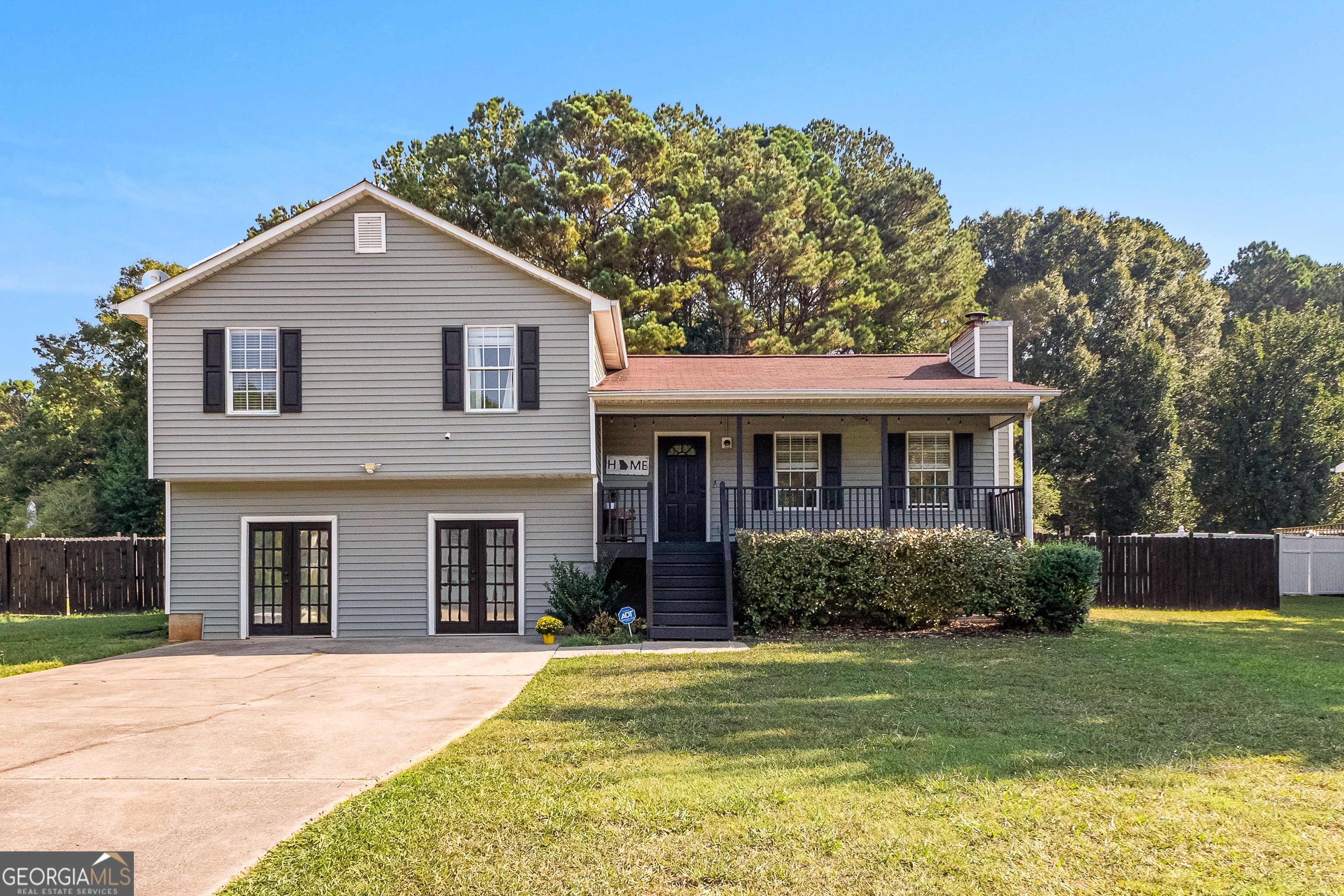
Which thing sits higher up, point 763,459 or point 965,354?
point 965,354

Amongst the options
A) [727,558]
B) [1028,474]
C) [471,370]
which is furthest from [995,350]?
[471,370]

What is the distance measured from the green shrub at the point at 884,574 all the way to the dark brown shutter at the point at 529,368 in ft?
13.2

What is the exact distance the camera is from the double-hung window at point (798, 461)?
48.8 ft

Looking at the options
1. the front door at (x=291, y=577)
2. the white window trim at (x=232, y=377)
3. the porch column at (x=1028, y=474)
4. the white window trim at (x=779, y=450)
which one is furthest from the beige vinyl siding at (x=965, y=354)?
the white window trim at (x=232, y=377)

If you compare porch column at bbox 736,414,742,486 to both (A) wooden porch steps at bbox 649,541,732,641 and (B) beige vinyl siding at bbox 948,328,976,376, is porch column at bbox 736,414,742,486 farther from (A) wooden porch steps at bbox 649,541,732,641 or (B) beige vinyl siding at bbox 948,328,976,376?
(B) beige vinyl siding at bbox 948,328,976,376

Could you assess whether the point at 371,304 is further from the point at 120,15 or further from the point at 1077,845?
the point at 1077,845

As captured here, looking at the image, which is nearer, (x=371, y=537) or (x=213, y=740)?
(x=213, y=740)

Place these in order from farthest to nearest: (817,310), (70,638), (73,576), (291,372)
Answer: (817,310) < (73,576) < (70,638) < (291,372)

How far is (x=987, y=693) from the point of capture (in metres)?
7.57

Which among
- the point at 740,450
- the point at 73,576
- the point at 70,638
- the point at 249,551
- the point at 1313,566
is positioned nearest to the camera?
the point at 70,638

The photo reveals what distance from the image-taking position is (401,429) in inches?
491

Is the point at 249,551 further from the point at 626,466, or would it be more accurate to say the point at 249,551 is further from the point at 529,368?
→ the point at 626,466

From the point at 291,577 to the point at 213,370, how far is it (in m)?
3.40

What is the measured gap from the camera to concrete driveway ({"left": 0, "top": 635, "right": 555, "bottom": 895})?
13.9ft
